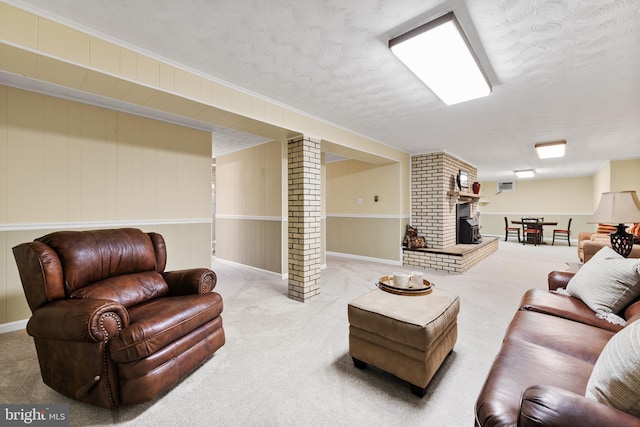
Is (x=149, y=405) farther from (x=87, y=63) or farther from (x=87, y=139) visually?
(x=87, y=139)

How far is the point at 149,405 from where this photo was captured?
1.63 meters

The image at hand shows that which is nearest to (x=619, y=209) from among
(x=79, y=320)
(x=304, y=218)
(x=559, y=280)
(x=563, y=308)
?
(x=559, y=280)

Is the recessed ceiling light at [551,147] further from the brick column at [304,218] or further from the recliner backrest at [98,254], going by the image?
the recliner backrest at [98,254]

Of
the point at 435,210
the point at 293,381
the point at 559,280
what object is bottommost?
the point at 293,381

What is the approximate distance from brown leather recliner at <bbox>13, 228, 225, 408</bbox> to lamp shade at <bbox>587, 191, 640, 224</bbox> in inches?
146

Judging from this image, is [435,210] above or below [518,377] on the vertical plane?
above

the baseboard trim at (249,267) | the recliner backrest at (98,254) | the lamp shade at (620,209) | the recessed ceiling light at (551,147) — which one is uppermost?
the recessed ceiling light at (551,147)

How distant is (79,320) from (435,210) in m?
5.49

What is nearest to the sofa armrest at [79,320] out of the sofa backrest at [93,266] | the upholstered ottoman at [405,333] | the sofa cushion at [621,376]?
the sofa backrest at [93,266]

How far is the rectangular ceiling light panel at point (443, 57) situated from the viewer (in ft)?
5.70

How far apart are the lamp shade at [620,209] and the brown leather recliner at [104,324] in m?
3.70

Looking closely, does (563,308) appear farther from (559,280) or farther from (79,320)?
(79,320)

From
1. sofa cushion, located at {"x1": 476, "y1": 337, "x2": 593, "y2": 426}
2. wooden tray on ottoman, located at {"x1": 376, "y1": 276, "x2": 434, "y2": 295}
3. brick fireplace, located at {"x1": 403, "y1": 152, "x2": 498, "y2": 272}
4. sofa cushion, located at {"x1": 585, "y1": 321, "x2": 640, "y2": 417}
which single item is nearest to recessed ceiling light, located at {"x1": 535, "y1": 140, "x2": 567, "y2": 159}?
brick fireplace, located at {"x1": 403, "y1": 152, "x2": 498, "y2": 272}

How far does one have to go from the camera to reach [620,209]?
2672 millimetres
